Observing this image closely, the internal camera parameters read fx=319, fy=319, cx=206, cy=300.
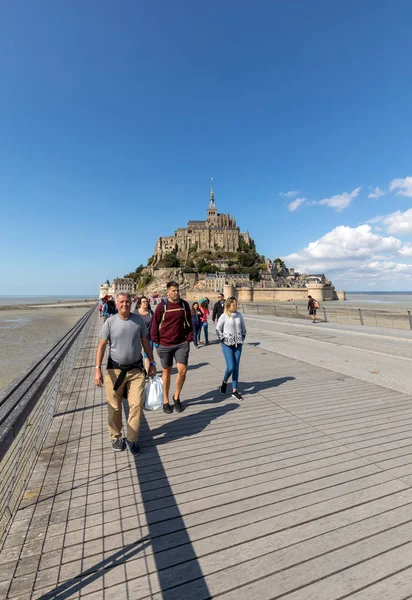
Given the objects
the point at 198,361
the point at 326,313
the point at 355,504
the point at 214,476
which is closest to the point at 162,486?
the point at 214,476

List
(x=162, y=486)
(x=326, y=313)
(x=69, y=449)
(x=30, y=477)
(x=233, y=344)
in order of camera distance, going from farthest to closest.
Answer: (x=326, y=313) → (x=233, y=344) → (x=69, y=449) → (x=30, y=477) → (x=162, y=486)

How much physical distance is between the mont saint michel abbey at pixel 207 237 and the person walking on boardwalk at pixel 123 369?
385 feet

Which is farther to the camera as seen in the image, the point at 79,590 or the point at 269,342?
the point at 269,342

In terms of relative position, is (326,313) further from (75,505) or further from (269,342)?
(75,505)

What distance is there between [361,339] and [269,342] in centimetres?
323

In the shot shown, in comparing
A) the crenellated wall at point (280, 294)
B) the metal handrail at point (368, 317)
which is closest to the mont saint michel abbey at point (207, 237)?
the crenellated wall at point (280, 294)

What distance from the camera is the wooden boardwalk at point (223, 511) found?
190 centimetres

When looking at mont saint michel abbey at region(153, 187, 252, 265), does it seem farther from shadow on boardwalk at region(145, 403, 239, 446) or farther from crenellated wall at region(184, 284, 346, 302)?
shadow on boardwalk at region(145, 403, 239, 446)

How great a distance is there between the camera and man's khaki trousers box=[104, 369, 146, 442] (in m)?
3.49

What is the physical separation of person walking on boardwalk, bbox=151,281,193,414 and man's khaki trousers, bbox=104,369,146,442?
1.12 m

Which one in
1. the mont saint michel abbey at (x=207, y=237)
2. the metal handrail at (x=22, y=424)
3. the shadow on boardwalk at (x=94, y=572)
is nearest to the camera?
the shadow on boardwalk at (x=94, y=572)

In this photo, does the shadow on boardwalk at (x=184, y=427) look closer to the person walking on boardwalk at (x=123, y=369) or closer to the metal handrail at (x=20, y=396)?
the person walking on boardwalk at (x=123, y=369)

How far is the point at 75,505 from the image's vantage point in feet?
8.61

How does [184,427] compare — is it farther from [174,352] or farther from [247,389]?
[247,389]
